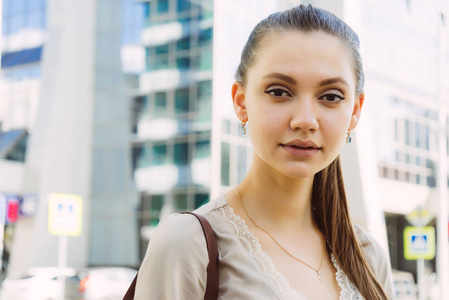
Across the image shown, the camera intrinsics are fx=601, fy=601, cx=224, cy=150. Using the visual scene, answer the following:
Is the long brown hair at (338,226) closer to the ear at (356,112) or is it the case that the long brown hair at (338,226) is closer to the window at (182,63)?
the ear at (356,112)

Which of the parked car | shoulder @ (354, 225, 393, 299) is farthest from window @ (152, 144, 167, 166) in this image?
shoulder @ (354, 225, 393, 299)

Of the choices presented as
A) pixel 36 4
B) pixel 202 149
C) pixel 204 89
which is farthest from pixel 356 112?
pixel 36 4

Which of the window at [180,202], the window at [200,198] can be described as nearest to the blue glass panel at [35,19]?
the window at [180,202]

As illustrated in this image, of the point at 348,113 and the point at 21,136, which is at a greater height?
the point at 21,136

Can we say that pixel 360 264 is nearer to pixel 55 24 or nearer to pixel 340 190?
pixel 340 190

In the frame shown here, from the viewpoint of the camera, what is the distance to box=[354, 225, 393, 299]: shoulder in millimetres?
1446

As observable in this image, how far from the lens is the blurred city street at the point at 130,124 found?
18250 mm

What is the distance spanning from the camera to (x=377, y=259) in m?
1.46

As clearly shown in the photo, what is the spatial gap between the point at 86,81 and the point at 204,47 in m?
4.86

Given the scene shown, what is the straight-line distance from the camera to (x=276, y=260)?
1.24m

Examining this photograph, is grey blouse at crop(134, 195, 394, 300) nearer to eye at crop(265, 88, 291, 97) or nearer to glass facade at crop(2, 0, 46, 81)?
eye at crop(265, 88, 291, 97)

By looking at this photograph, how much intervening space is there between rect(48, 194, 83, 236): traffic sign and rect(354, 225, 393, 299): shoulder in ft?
24.4

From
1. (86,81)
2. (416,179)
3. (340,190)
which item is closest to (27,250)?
(86,81)

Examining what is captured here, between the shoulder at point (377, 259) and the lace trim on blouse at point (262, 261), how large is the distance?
6.3 inches
